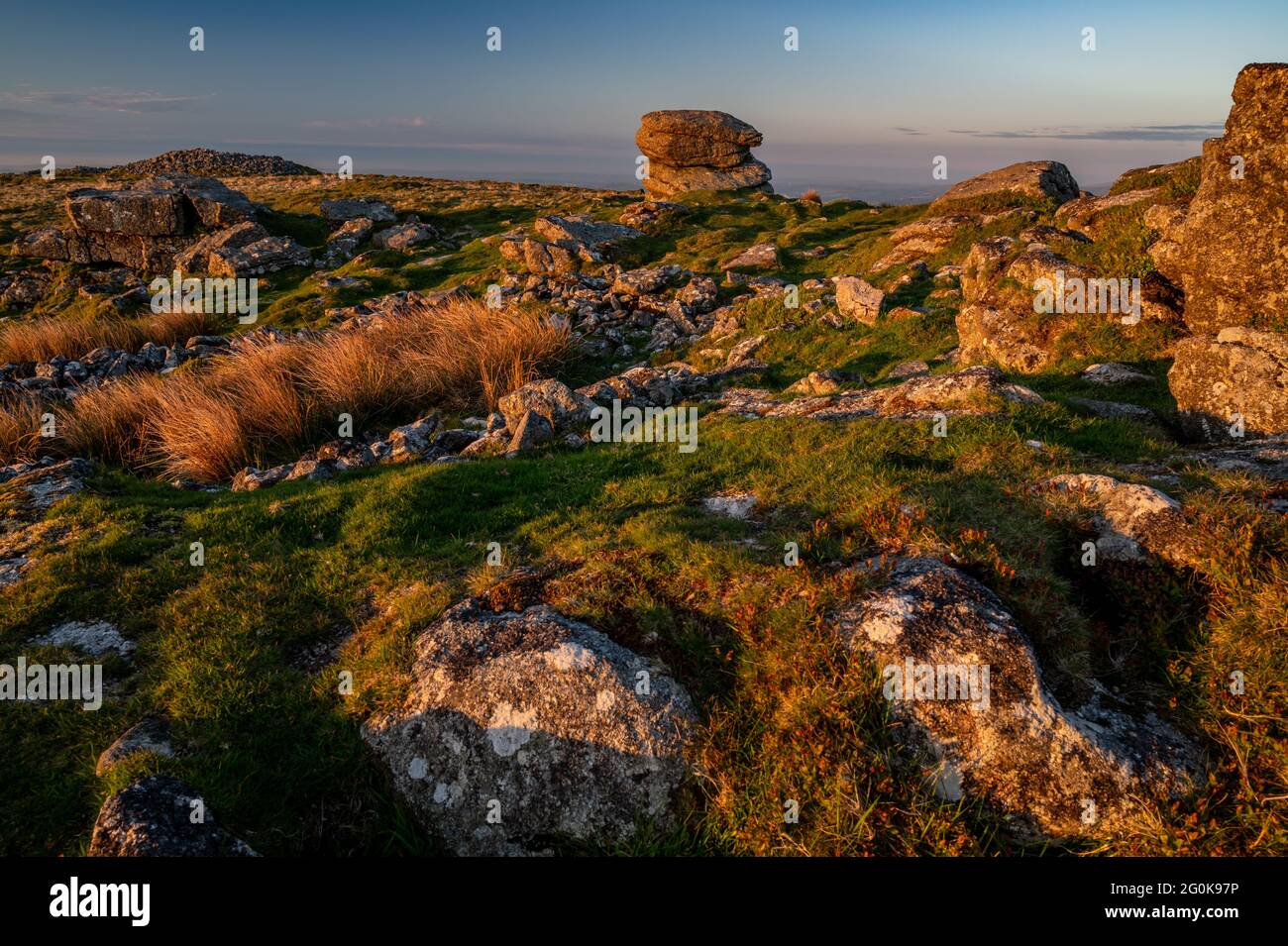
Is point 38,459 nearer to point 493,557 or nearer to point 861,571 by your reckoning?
point 493,557

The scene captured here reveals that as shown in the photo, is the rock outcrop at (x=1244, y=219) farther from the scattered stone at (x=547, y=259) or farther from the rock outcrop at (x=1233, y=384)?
the scattered stone at (x=547, y=259)

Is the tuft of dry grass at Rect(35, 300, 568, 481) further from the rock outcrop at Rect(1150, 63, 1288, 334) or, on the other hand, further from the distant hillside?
the distant hillside

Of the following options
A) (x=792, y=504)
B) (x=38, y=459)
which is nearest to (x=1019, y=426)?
(x=792, y=504)

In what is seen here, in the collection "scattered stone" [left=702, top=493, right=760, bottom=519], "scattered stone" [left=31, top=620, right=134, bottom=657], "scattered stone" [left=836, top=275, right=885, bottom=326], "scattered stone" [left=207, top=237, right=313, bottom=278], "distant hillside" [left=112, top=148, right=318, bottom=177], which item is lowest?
"scattered stone" [left=31, top=620, right=134, bottom=657]

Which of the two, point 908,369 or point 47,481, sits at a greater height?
point 908,369

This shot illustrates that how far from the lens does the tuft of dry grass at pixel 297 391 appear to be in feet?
52.3

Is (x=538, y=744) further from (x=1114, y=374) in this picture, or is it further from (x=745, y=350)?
(x=745, y=350)

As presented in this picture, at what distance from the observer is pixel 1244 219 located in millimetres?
13320
